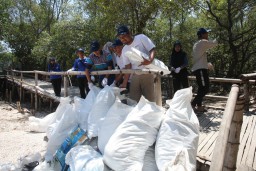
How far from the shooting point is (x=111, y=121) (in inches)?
123

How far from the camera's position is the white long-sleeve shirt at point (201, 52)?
15.2 ft

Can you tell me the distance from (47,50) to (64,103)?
967 cm

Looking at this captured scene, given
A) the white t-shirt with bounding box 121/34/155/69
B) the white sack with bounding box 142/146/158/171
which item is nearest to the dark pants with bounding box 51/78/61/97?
the white t-shirt with bounding box 121/34/155/69

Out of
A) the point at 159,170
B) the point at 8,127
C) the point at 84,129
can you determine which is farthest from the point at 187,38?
the point at 159,170

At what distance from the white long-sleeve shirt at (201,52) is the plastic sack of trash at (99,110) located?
1.90m

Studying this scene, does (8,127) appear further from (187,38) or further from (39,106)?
(187,38)

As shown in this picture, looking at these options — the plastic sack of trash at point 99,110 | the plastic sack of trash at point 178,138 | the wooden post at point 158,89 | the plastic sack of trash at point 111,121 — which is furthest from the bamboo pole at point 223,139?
the plastic sack of trash at point 99,110

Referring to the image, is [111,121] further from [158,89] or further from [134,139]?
[158,89]

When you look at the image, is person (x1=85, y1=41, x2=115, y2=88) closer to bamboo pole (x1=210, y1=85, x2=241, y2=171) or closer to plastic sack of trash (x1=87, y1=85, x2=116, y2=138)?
plastic sack of trash (x1=87, y1=85, x2=116, y2=138)

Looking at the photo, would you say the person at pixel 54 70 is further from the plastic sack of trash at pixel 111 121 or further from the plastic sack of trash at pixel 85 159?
the plastic sack of trash at pixel 111 121

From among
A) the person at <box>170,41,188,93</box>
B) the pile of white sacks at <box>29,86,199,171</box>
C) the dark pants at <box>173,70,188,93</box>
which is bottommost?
the pile of white sacks at <box>29,86,199,171</box>

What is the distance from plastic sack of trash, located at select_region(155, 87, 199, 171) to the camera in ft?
7.67

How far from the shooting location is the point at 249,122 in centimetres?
438

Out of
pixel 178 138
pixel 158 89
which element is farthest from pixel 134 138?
pixel 158 89
